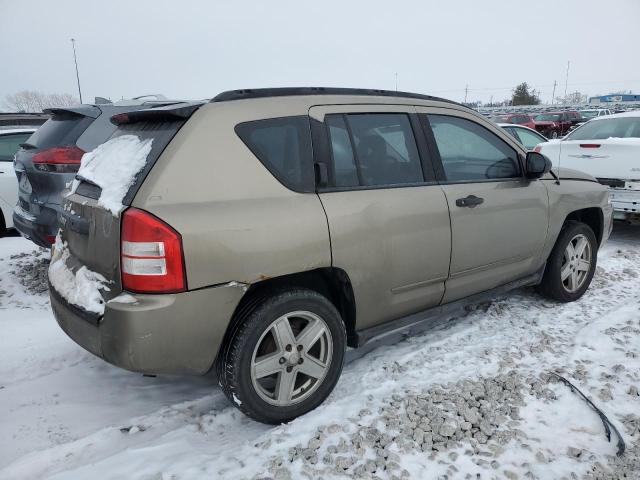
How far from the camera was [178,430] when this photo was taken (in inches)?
104

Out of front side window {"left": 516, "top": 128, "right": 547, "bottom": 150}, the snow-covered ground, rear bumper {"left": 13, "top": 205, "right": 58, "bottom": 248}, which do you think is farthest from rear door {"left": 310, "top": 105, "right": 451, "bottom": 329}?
front side window {"left": 516, "top": 128, "right": 547, "bottom": 150}

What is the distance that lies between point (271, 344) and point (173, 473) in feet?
2.51

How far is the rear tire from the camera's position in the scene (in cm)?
418

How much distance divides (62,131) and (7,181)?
247cm

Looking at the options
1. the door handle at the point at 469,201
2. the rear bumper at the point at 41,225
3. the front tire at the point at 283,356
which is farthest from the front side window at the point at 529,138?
the rear bumper at the point at 41,225

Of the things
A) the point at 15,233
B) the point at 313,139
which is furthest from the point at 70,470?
the point at 15,233

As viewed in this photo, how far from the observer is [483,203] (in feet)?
11.1

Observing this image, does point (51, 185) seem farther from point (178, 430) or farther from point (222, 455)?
point (222, 455)

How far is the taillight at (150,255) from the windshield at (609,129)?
7.01 metres

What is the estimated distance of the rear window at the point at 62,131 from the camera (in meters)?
4.53

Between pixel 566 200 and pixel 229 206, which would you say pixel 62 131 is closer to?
pixel 229 206

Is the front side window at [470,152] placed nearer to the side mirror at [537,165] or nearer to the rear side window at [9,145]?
the side mirror at [537,165]

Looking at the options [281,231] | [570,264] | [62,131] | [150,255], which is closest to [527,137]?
[570,264]

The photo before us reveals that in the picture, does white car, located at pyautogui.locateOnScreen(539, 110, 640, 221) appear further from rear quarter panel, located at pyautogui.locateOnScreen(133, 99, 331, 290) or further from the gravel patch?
rear quarter panel, located at pyautogui.locateOnScreen(133, 99, 331, 290)
